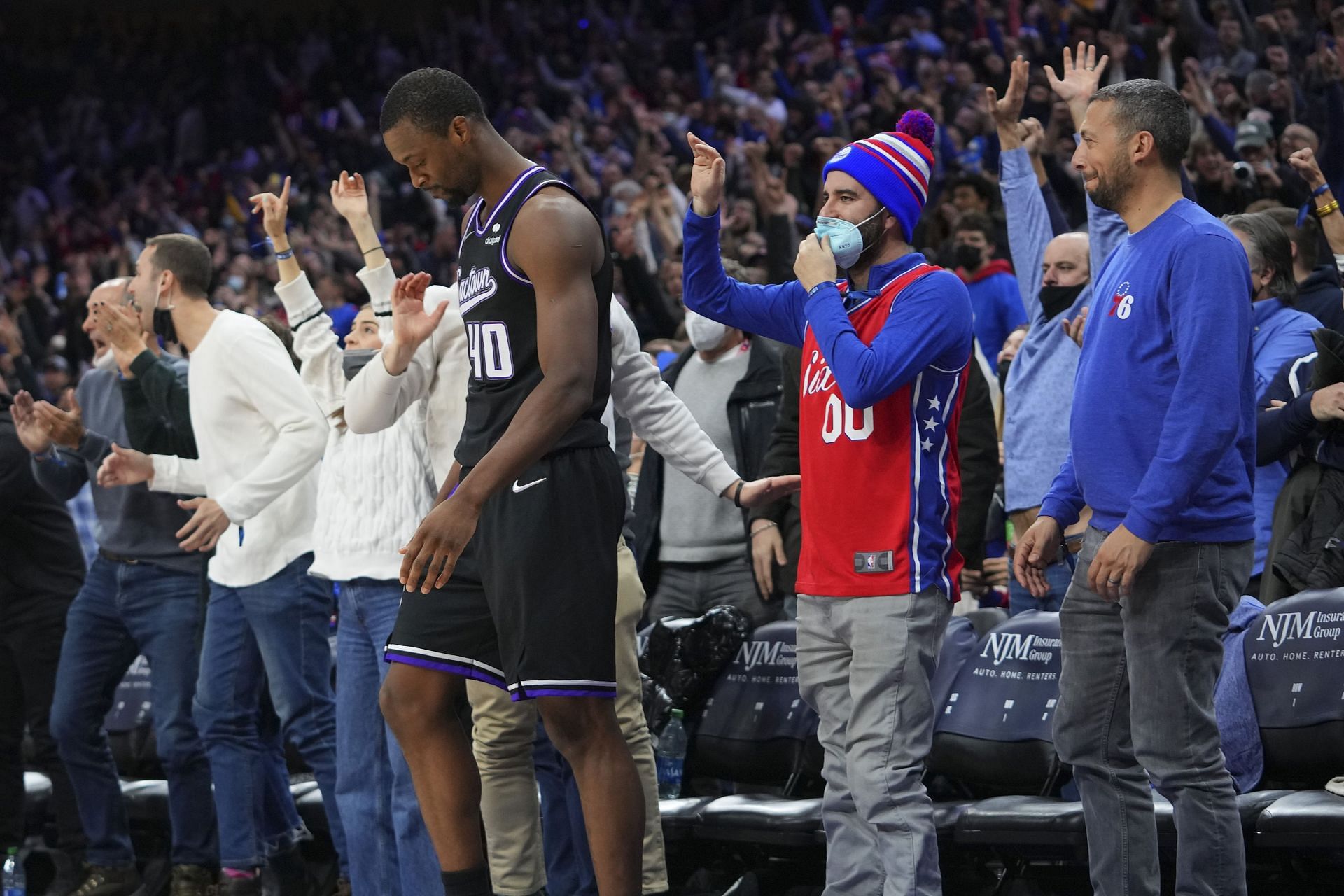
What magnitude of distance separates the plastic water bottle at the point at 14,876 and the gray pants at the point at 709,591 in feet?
7.50

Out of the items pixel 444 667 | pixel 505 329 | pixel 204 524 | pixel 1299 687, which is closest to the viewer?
pixel 505 329

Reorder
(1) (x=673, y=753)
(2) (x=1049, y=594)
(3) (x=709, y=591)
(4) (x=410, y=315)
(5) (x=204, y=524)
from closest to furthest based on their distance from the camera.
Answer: (4) (x=410, y=315), (5) (x=204, y=524), (1) (x=673, y=753), (2) (x=1049, y=594), (3) (x=709, y=591)

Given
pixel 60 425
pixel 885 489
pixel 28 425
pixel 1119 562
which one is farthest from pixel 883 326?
pixel 28 425

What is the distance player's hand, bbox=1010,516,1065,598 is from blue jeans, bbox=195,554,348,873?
234 centimetres

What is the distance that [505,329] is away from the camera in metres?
3.24

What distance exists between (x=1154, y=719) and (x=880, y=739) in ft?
1.77

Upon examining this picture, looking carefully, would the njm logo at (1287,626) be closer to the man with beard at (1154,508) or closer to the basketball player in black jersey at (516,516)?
the man with beard at (1154,508)

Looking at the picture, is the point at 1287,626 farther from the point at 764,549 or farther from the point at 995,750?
the point at 764,549

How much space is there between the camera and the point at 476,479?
118 inches

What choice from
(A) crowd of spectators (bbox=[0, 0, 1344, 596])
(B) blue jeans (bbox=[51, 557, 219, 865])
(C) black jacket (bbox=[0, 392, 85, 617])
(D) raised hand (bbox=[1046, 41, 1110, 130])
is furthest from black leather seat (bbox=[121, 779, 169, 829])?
(D) raised hand (bbox=[1046, 41, 1110, 130])

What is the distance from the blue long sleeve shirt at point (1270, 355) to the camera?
4617 mm

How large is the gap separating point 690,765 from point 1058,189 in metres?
4.60

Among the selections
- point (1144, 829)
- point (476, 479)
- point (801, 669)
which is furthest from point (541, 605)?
point (1144, 829)

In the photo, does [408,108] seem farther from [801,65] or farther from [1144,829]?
[801,65]
